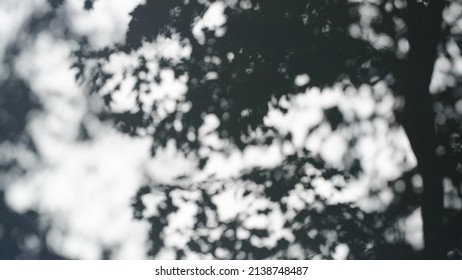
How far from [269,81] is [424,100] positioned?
1.73m

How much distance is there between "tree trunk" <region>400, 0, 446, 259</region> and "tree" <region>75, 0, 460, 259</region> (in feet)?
0.04

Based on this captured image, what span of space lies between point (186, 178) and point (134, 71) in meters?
1.42

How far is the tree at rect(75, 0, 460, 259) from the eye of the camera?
154 inches

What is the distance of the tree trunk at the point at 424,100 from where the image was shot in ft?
12.2

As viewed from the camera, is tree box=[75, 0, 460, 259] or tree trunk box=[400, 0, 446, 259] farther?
tree box=[75, 0, 460, 259]

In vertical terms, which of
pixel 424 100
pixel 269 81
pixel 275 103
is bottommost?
pixel 424 100

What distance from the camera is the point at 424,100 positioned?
3.88 m

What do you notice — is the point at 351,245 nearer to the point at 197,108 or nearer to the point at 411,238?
the point at 411,238

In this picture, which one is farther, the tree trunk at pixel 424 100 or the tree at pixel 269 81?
the tree at pixel 269 81

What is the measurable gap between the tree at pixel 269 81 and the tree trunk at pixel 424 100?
→ 1cm

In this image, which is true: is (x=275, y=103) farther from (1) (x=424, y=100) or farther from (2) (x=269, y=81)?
(1) (x=424, y=100)

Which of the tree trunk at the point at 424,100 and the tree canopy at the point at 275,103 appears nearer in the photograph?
the tree trunk at the point at 424,100

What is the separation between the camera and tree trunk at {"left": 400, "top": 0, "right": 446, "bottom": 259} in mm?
3715

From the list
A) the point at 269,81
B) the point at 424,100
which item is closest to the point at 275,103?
the point at 269,81
